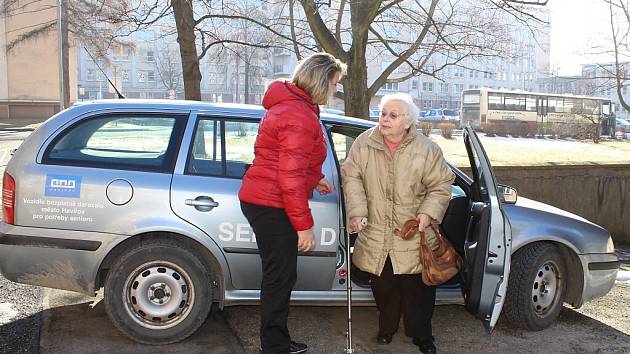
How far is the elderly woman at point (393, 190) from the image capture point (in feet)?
12.6

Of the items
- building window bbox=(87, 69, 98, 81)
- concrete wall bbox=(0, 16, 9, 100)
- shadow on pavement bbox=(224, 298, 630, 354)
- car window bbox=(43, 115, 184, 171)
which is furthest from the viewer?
building window bbox=(87, 69, 98, 81)

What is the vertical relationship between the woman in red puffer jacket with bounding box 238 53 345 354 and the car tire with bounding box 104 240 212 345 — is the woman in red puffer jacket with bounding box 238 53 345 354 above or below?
above

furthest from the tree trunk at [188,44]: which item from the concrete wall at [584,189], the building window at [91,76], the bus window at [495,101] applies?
the building window at [91,76]

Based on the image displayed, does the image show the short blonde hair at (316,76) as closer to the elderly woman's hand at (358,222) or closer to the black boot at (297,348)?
the elderly woman's hand at (358,222)

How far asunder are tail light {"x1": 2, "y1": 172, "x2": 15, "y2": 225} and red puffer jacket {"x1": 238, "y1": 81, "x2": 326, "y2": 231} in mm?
1586

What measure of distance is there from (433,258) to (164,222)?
1735 millimetres

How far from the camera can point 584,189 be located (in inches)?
373

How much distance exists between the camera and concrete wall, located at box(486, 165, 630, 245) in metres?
9.06

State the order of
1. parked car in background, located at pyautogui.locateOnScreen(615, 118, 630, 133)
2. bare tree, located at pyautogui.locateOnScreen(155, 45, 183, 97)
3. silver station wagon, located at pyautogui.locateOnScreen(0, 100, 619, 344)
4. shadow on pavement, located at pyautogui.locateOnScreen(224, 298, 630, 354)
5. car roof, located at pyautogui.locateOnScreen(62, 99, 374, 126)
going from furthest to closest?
bare tree, located at pyautogui.locateOnScreen(155, 45, 183, 97)
parked car in background, located at pyautogui.locateOnScreen(615, 118, 630, 133)
shadow on pavement, located at pyautogui.locateOnScreen(224, 298, 630, 354)
car roof, located at pyautogui.locateOnScreen(62, 99, 374, 126)
silver station wagon, located at pyautogui.locateOnScreen(0, 100, 619, 344)

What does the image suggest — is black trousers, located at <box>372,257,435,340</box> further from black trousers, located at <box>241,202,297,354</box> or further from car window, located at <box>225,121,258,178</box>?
car window, located at <box>225,121,258,178</box>

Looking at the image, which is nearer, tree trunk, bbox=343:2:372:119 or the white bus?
tree trunk, bbox=343:2:372:119

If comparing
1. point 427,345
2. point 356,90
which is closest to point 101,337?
point 427,345

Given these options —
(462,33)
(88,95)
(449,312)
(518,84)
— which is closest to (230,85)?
(88,95)

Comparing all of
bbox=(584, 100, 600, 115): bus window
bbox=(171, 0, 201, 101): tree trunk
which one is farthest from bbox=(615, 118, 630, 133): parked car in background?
bbox=(171, 0, 201, 101): tree trunk
